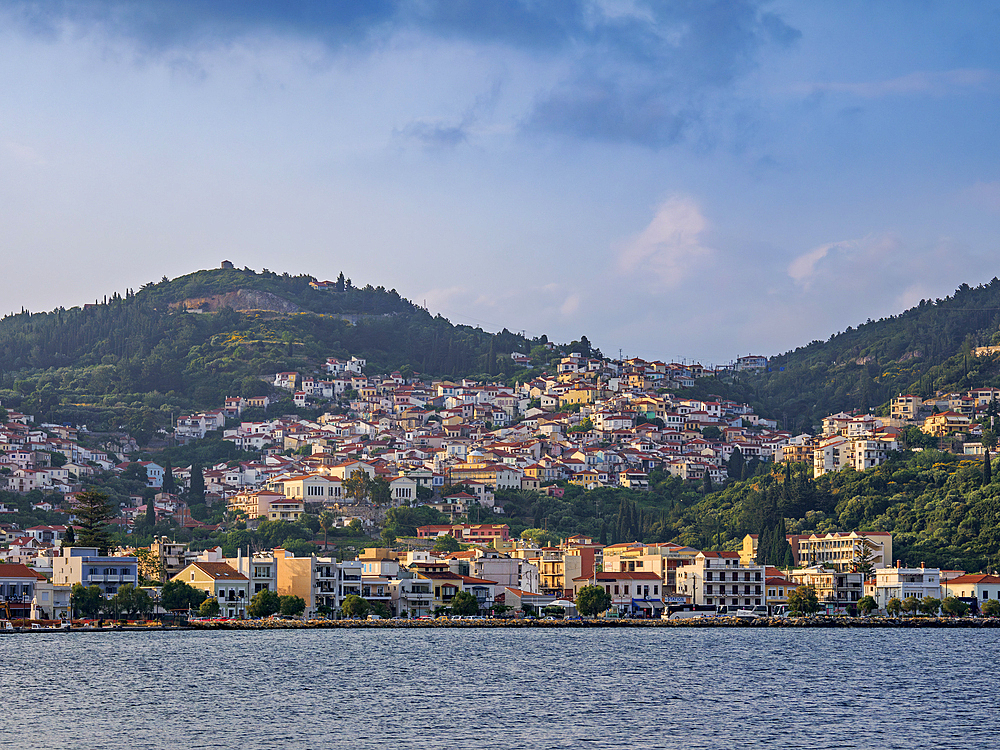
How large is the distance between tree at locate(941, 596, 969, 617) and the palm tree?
135 ft

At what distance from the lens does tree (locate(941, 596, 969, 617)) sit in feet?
289

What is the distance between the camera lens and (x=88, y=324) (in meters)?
199

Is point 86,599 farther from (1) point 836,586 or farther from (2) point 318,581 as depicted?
(1) point 836,586

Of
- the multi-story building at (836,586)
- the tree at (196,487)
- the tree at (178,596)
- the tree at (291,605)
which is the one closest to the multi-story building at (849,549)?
the multi-story building at (836,586)

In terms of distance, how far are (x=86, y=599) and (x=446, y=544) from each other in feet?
106

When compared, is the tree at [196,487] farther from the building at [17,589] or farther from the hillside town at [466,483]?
the building at [17,589]

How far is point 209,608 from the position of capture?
81.7m

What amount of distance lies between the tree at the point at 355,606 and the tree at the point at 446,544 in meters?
21.4

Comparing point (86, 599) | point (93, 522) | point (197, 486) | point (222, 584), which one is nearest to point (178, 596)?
point (222, 584)

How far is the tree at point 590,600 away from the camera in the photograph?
8744 centimetres

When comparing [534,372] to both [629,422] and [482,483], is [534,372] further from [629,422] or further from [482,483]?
[482,483]

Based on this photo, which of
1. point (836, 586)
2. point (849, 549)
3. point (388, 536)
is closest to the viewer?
point (836, 586)

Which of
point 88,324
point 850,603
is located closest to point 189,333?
point 88,324

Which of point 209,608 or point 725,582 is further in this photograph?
point 725,582
